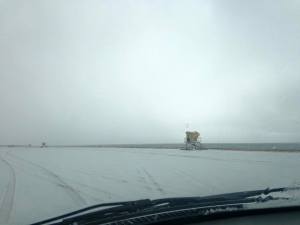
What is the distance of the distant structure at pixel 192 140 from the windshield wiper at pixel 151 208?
167ft

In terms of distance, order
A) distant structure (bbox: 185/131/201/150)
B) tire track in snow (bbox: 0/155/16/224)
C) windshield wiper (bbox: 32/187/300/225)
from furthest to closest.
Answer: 1. distant structure (bbox: 185/131/201/150)
2. tire track in snow (bbox: 0/155/16/224)
3. windshield wiper (bbox: 32/187/300/225)

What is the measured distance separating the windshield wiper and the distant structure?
51.0 meters

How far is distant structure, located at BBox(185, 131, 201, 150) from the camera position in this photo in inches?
2183

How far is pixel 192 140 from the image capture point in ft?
186

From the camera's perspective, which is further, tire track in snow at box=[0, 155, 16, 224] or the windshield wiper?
tire track in snow at box=[0, 155, 16, 224]

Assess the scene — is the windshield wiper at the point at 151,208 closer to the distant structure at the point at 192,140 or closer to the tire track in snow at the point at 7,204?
the tire track in snow at the point at 7,204

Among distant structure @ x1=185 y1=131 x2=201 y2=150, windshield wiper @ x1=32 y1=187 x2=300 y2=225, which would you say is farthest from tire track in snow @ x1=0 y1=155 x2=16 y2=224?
distant structure @ x1=185 y1=131 x2=201 y2=150

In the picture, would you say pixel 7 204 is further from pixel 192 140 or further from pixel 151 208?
→ pixel 192 140

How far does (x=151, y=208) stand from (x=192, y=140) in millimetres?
53597

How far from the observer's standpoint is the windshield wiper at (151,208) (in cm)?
345

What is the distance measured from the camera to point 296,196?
14.0 ft

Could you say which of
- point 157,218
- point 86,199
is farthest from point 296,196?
point 86,199

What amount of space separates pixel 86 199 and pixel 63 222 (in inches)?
189

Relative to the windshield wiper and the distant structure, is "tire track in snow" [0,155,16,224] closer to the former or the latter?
the windshield wiper
